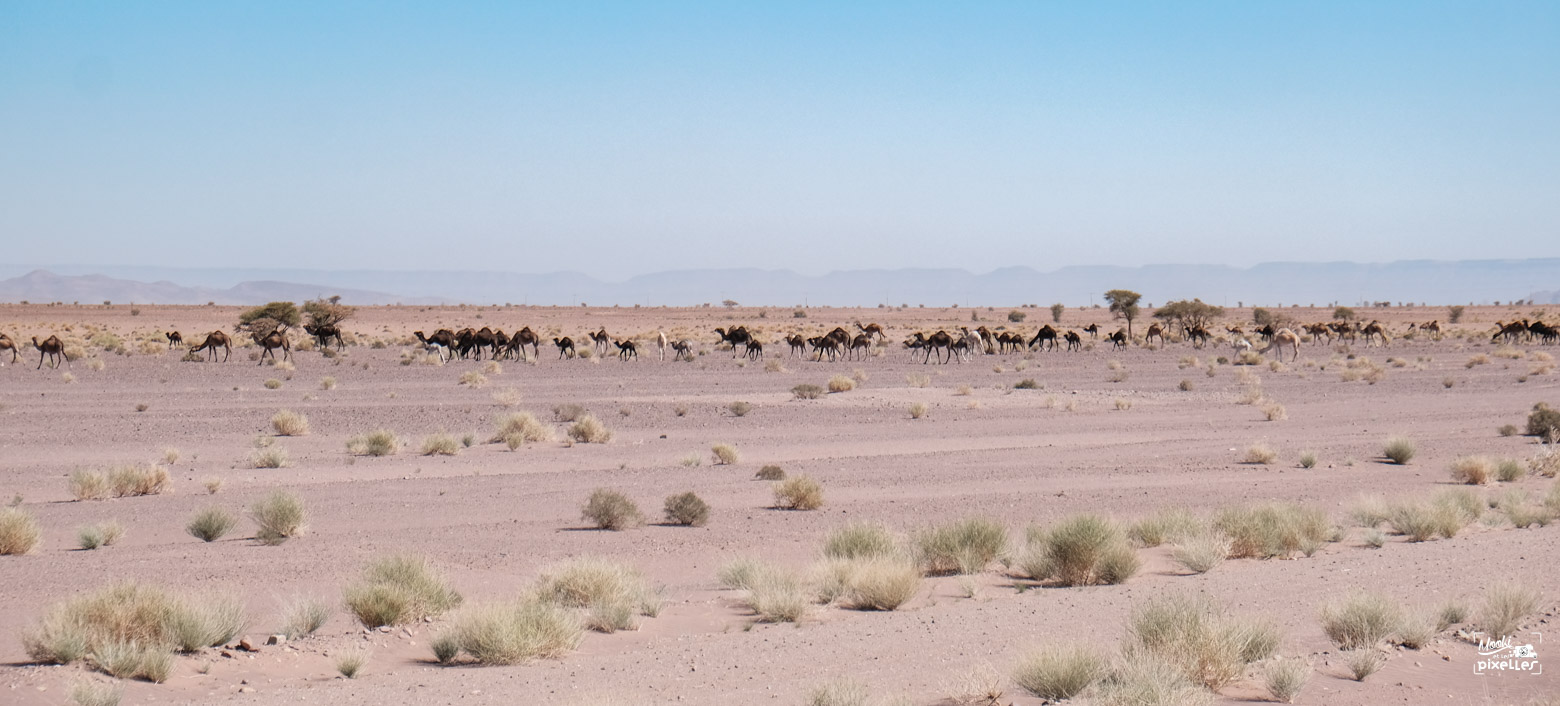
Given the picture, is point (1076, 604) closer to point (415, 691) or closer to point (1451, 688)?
point (1451, 688)

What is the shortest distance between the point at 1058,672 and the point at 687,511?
9.16m

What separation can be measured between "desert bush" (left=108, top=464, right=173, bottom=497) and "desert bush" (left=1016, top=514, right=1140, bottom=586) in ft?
45.7

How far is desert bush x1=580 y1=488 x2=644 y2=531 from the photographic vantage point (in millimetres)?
16531

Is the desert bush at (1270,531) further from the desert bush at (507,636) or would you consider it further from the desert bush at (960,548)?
the desert bush at (507,636)

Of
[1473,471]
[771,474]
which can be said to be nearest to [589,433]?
[771,474]

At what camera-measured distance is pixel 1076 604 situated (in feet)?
38.5

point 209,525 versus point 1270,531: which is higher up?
point 1270,531

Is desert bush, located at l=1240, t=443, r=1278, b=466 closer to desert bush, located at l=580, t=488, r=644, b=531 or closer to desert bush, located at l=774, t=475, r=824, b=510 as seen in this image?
desert bush, located at l=774, t=475, r=824, b=510

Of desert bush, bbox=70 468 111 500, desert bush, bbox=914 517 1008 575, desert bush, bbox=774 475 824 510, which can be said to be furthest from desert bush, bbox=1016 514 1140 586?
desert bush, bbox=70 468 111 500

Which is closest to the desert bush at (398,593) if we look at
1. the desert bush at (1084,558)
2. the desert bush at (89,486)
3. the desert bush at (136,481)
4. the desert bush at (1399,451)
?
the desert bush at (1084,558)

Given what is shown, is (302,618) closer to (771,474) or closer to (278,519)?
(278,519)

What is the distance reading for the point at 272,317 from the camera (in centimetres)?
7431

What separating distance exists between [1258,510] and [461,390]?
29.5 m

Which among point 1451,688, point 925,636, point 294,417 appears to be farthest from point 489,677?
point 294,417
